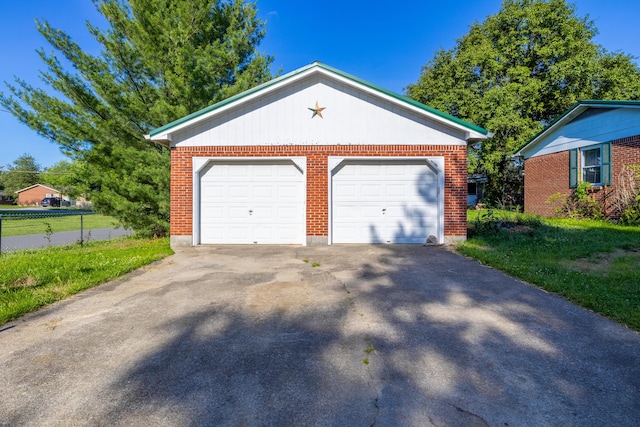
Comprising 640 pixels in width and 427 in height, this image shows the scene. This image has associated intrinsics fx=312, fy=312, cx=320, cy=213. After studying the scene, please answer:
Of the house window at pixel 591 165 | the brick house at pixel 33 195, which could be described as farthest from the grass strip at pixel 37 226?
the brick house at pixel 33 195

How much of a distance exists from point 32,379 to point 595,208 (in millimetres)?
16202

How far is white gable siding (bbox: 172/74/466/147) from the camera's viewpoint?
8.29 m

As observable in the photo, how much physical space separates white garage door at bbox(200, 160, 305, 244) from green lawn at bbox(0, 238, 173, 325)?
1.55 meters

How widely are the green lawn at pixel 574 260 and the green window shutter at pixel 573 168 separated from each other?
4294mm

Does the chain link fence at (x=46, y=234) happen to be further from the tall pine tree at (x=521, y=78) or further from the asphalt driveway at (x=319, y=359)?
the tall pine tree at (x=521, y=78)

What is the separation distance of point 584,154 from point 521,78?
34.8ft

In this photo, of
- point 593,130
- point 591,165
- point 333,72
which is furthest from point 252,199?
point 591,165

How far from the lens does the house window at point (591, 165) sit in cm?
1223

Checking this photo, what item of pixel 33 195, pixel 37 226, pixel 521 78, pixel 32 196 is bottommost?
pixel 37 226

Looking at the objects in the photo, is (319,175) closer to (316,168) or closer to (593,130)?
(316,168)

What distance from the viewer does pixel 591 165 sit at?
12539mm

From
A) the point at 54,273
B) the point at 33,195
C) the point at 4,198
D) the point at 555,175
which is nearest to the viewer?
the point at 54,273

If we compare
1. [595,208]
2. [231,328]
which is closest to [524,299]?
[231,328]

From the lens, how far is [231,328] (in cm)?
330
